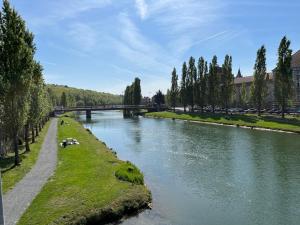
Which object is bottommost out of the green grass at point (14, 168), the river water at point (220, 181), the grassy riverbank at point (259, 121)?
the river water at point (220, 181)

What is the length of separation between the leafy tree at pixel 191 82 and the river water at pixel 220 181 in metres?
74.7

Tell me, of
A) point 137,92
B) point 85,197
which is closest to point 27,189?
point 85,197

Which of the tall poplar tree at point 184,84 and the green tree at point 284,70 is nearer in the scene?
the green tree at point 284,70

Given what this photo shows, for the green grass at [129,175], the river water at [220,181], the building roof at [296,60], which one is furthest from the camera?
the building roof at [296,60]

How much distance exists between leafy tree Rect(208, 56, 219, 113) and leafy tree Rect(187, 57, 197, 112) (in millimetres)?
12248

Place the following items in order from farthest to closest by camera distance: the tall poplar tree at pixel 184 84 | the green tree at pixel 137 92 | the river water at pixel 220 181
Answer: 1. the green tree at pixel 137 92
2. the tall poplar tree at pixel 184 84
3. the river water at pixel 220 181

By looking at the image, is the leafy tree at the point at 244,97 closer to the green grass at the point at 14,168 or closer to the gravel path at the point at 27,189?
the green grass at the point at 14,168

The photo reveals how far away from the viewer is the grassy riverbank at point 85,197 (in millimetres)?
21391

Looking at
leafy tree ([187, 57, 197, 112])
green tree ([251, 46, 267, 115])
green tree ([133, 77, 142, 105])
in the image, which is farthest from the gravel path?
green tree ([133, 77, 142, 105])

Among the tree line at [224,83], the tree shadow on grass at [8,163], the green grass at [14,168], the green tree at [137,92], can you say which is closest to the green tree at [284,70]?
the tree line at [224,83]

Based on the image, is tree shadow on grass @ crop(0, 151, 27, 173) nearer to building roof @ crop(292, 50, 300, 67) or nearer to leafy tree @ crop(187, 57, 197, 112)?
leafy tree @ crop(187, 57, 197, 112)

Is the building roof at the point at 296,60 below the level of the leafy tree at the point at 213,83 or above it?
above

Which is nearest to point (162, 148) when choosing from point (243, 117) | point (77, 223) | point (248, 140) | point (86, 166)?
point (248, 140)

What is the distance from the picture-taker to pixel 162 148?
56438mm
